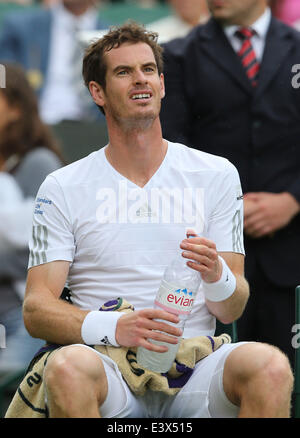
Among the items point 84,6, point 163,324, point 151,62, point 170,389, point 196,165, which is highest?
A: point 84,6

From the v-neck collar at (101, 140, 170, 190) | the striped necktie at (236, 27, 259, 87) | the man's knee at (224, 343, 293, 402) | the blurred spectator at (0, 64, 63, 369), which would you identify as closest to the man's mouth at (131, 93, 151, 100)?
the v-neck collar at (101, 140, 170, 190)

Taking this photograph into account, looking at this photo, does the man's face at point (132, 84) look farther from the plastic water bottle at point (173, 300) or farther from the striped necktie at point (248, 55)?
the striped necktie at point (248, 55)

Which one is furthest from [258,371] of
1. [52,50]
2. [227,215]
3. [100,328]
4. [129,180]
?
[52,50]

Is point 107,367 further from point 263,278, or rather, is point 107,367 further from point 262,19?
point 262,19

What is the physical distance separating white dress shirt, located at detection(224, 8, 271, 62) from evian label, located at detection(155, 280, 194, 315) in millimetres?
1452

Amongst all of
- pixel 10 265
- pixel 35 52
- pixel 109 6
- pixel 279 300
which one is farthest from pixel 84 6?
pixel 279 300

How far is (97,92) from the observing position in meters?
3.29

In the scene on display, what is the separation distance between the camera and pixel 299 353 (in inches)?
125

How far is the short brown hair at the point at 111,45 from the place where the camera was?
3.19m

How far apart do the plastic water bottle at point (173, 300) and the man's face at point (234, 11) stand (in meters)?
1.36

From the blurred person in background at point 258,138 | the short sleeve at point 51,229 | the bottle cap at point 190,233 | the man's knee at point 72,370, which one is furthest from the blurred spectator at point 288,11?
the man's knee at point 72,370

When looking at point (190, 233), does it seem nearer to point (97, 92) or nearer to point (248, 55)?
point (97, 92)

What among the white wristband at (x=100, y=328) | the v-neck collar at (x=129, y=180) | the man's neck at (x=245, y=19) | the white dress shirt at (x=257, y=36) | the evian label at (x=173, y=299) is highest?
the man's neck at (x=245, y=19)

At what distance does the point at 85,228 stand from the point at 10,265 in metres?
1.09
